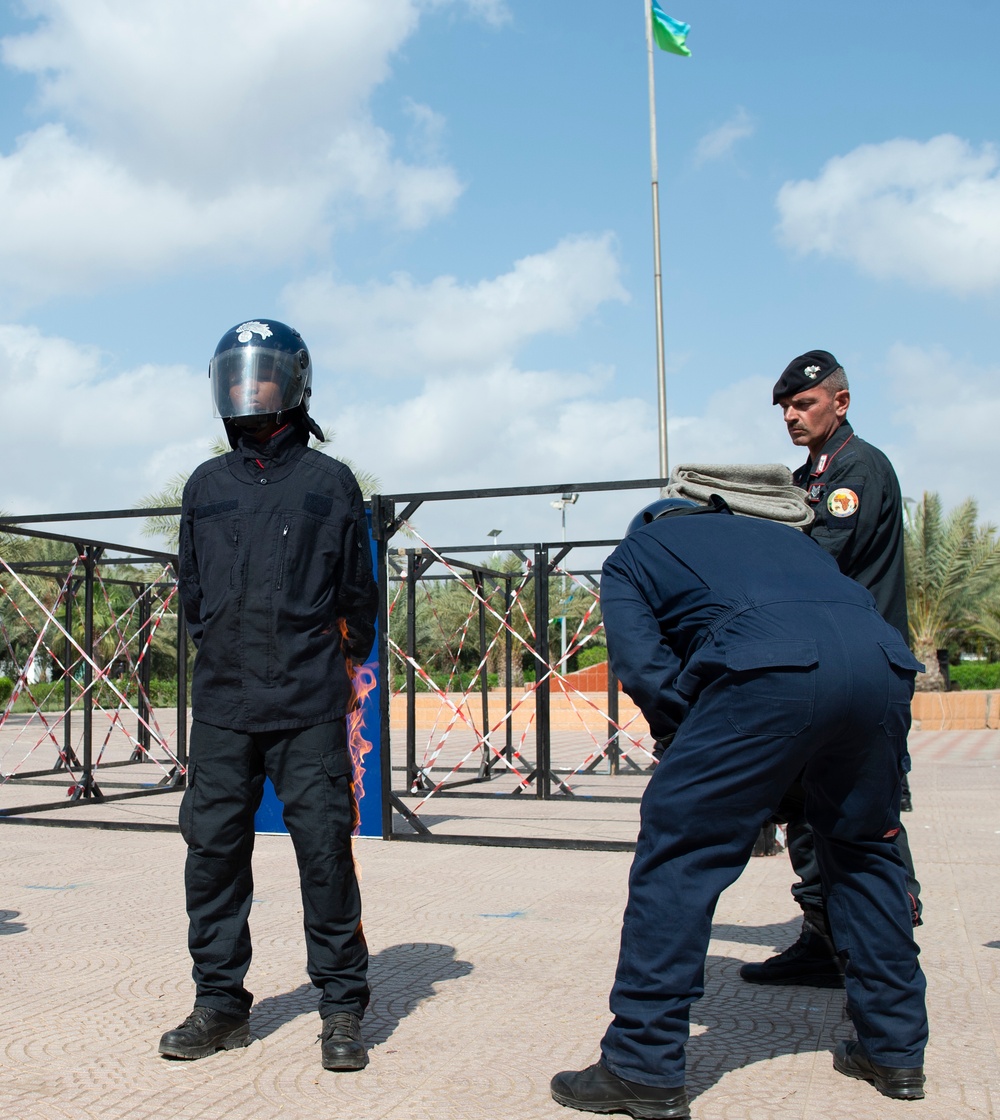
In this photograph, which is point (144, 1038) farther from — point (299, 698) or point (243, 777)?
point (299, 698)

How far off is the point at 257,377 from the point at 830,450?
6.01 feet

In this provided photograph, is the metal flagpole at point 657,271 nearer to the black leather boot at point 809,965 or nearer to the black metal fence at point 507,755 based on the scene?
the black metal fence at point 507,755

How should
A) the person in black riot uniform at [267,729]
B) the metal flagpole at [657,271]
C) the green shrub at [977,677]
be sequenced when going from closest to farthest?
the person in black riot uniform at [267,729]
the metal flagpole at [657,271]
the green shrub at [977,677]

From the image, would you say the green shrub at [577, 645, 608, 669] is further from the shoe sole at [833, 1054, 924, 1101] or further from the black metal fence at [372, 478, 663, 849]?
the shoe sole at [833, 1054, 924, 1101]

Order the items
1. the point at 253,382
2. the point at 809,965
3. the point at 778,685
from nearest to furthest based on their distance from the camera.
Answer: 1. the point at 778,685
2. the point at 253,382
3. the point at 809,965

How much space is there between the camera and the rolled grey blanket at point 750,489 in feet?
9.79

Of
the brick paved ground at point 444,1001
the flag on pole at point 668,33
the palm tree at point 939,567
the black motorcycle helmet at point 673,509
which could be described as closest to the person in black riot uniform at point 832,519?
the brick paved ground at point 444,1001

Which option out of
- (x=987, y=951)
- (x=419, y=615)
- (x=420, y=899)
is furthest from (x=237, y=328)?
(x=419, y=615)

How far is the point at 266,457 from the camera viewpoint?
334 cm

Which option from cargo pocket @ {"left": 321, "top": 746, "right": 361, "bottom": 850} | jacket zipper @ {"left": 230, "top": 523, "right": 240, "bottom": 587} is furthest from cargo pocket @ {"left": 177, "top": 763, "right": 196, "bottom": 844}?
jacket zipper @ {"left": 230, "top": 523, "right": 240, "bottom": 587}

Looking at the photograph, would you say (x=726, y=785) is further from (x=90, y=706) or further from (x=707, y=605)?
(x=90, y=706)

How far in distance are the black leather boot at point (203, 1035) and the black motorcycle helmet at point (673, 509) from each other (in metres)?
1.71

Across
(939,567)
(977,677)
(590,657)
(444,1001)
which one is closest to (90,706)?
(444,1001)

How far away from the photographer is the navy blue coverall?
2.57 metres
